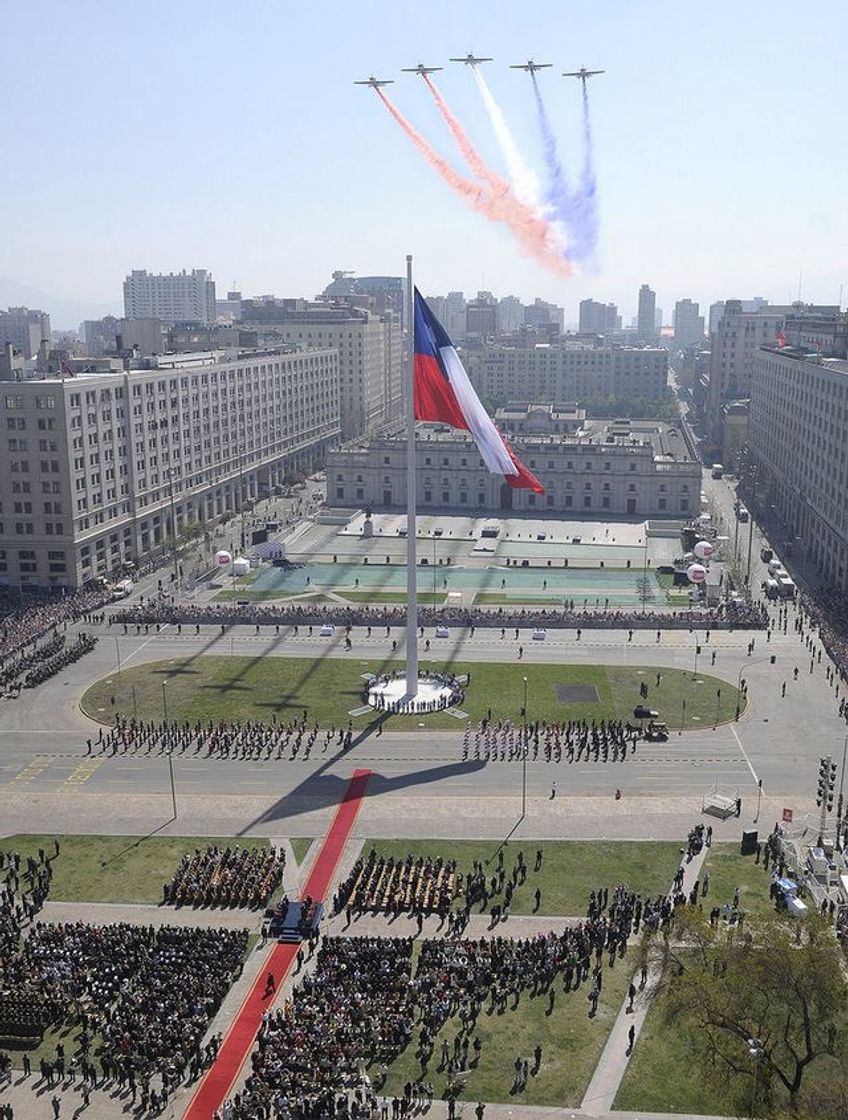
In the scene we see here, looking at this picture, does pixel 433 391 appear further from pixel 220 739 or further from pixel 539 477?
pixel 539 477

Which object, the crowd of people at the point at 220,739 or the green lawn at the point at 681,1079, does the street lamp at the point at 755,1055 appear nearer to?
the green lawn at the point at 681,1079

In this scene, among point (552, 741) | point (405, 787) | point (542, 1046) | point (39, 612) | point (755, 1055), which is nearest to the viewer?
point (755, 1055)

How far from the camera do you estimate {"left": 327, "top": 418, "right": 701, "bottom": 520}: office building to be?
155 meters

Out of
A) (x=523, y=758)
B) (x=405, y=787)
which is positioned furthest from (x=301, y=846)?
(x=523, y=758)

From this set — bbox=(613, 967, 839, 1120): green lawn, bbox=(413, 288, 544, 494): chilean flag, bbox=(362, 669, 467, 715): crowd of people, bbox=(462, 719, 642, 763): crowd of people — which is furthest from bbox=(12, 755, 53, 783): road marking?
bbox=(613, 967, 839, 1120): green lawn

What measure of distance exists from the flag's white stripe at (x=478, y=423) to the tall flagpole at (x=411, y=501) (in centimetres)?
266

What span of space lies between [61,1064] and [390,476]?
414ft

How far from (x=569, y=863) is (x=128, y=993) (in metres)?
24.0

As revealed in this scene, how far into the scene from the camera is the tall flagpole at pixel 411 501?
71062 millimetres

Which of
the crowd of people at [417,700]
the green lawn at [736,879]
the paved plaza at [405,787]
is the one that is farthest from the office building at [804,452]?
the green lawn at [736,879]

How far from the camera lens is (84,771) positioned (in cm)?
6938

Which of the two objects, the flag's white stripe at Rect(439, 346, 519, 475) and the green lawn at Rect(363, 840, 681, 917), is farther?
the flag's white stripe at Rect(439, 346, 519, 475)

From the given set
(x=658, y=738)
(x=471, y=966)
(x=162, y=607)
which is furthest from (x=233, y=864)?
(x=162, y=607)

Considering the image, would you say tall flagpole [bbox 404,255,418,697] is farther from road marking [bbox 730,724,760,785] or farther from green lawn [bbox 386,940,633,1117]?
green lawn [bbox 386,940,633,1117]
